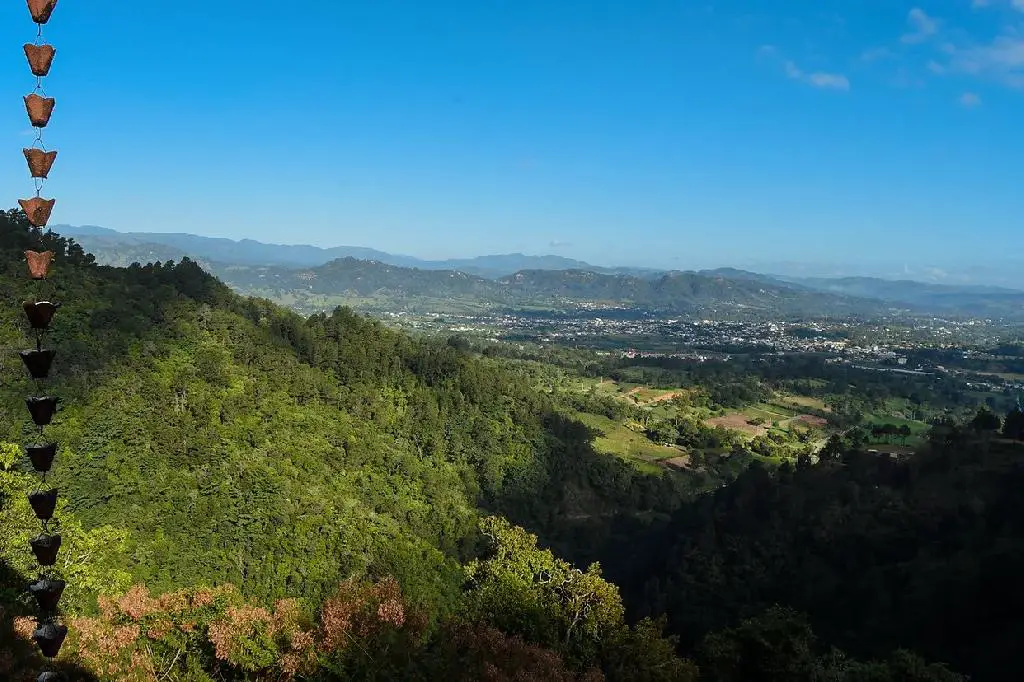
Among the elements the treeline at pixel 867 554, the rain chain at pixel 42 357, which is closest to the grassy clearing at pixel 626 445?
the treeline at pixel 867 554

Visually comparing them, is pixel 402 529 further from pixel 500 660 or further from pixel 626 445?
pixel 626 445

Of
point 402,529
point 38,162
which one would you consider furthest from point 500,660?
point 402,529

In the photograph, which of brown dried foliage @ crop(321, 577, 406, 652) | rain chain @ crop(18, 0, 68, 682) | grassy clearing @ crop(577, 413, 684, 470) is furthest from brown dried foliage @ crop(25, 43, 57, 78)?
grassy clearing @ crop(577, 413, 684, 470)

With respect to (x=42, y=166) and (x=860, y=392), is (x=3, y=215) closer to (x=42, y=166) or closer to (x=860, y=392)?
(x=42, y=166)

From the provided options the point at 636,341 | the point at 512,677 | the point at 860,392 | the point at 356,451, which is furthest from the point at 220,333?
the point at 636,341

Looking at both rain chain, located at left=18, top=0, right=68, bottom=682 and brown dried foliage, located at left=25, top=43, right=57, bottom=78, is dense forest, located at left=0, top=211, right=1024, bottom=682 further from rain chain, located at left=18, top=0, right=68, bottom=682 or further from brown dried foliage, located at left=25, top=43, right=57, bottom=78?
brown dried foliage, located at left=25, top=43, right=57, bottom=78

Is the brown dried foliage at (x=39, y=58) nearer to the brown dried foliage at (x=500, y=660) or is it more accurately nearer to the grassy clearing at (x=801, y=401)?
the brown dried foliage at (x=500, y=660)

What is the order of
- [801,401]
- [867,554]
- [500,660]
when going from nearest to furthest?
1. [500,660]
2. [867,554]
3. [801,401]
